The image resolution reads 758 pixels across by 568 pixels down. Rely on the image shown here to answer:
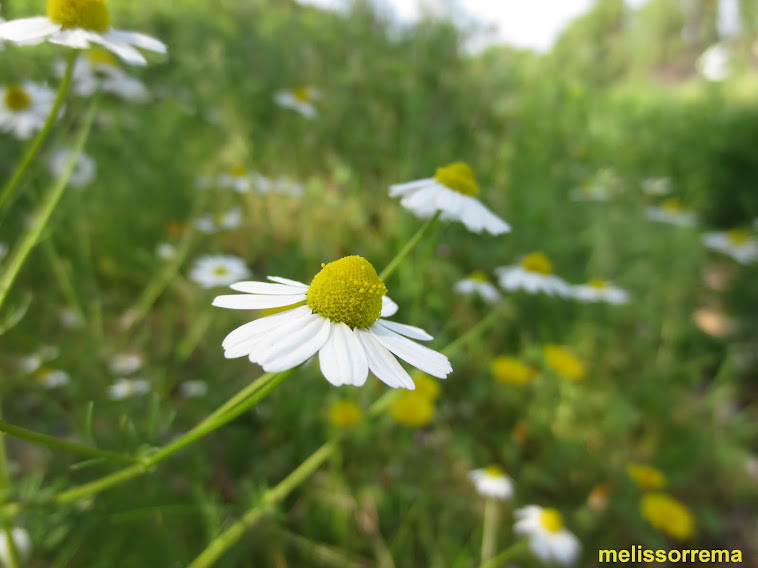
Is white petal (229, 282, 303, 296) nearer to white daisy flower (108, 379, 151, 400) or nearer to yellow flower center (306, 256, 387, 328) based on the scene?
yellow flower center (306, 256, 387, 328)

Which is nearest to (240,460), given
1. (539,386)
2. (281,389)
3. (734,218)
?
(281,389)

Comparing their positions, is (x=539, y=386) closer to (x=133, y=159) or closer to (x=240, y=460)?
(x=240, y=460)

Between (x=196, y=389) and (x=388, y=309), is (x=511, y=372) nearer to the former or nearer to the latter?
(x=196, y=389)

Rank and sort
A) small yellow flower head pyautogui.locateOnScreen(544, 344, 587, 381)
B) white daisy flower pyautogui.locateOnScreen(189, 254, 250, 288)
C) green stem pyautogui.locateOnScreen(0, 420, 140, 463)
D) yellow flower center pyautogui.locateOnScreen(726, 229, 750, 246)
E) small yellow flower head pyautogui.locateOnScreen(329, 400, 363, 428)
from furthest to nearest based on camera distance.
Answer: yellow flower center pyautogui.locateOnScreen(726, 229, 750, 246)
small yellow flower head pyautogui.locateOnScreen(544, 344, 587, 381)
white daisy flower pyautogui.locateOnScreen(189, 254, 250, 288)
small yellow flower head pyautogui.locateOnScreen(329, 400, 363, 428)
green stem pyautogui.locateOnScreen(0, 420, 140, 463)

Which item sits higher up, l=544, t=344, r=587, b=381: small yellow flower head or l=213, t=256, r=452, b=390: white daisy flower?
l=213, t=256, r=452, b=390: white daisy flower

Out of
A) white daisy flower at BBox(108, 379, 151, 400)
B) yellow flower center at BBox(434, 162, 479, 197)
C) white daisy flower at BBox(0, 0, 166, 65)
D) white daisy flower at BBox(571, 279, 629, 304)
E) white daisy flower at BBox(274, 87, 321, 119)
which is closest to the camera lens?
white daisy flower at BBox(0, 0, 166, 65)

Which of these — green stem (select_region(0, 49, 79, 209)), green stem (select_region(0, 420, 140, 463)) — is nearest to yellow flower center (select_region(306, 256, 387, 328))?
green stem (select_region(0, 420, 140, 463))
